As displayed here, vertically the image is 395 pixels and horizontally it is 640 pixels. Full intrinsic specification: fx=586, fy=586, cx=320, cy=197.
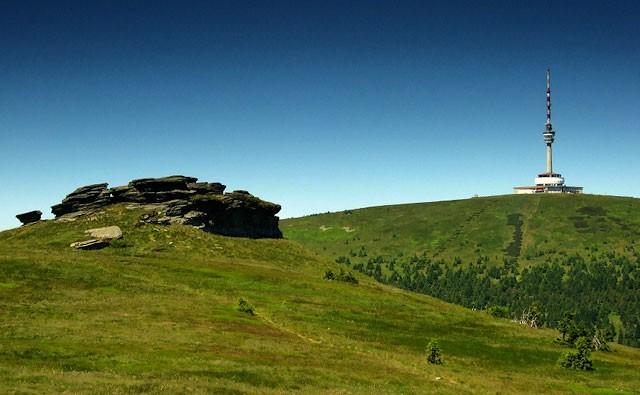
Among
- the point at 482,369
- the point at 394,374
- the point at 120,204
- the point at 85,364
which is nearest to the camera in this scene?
the point at 85,364

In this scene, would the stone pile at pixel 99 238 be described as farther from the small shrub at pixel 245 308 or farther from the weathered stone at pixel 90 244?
the small shrub at pixel 245 308

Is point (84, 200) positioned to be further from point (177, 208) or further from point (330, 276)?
point (330, 276)

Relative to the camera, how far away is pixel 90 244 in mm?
128000

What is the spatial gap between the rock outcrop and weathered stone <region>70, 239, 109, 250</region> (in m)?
20.7

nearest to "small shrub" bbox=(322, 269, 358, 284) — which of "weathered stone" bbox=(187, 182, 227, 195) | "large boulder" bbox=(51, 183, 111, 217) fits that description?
"weathered stone" bbox=(187, 182, 227, 195)

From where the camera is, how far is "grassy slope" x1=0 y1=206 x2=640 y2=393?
4538 centimetres

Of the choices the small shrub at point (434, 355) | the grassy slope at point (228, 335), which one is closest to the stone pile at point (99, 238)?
the grassy slope at point (228, 335)

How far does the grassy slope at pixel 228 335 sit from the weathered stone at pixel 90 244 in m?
3.65

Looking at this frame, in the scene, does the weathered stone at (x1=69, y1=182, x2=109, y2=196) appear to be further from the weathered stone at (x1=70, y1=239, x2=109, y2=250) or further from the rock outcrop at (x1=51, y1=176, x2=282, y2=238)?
the weathered stone at (x1=70, y1=239, x2=109, y2=250)

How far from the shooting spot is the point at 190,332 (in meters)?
62.4

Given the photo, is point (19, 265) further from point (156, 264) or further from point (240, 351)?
point (240, 351)

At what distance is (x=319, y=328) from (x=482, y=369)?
71.5ft

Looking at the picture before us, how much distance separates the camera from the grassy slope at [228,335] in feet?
149

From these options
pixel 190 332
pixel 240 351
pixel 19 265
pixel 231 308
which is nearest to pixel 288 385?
pixel 240 351
